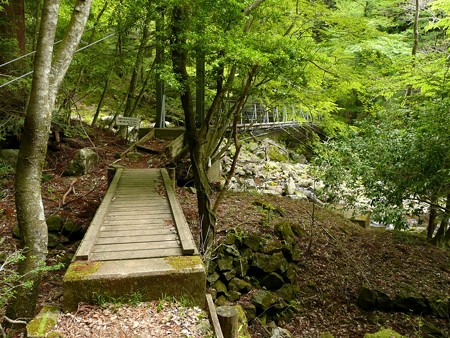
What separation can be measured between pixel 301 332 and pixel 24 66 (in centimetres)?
871

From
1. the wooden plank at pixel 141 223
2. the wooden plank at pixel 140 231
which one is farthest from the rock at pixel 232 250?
the wooden plank at pixel 140 231

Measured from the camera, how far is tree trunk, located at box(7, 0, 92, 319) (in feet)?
10.9

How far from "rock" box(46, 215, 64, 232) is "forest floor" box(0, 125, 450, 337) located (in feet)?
1.21

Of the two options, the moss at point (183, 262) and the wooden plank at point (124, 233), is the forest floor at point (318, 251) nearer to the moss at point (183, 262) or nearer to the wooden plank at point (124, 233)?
the wooden plank at point (124, 233)

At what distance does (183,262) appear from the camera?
3.66 meters

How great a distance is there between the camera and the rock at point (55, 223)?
621 cm

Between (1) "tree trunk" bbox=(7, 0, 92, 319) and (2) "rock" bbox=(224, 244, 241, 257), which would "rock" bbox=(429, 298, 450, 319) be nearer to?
(2) "rock" bbox=(224, 244, 241, 257)

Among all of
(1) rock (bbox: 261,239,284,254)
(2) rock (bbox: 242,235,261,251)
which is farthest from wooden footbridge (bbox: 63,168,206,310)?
(1) rock (bbox: 261,239,284,254)

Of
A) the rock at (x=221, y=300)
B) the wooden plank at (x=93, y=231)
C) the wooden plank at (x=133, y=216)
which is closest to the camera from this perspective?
the wooden plank at (x=93, y=231)

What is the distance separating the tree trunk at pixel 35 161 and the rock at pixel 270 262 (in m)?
4.39

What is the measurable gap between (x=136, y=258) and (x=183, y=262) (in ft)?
1.87

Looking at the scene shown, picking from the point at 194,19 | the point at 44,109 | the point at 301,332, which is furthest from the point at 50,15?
the point at 301,332

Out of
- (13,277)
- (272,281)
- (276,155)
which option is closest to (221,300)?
(272,281)

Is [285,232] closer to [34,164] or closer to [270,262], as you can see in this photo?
[270,262]
